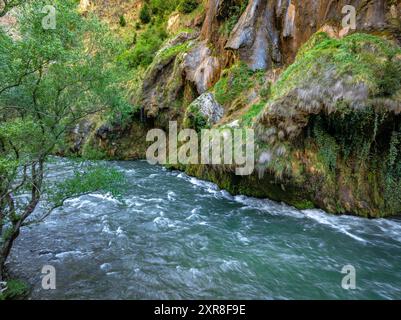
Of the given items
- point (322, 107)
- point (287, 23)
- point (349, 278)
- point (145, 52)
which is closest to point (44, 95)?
point (322, 107)

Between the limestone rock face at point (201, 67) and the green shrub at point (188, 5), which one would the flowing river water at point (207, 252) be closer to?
the limestone rock face at point (201, 67)

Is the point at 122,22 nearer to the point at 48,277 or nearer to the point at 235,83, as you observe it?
the point at 235,83

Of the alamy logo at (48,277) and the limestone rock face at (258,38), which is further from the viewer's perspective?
the limestone rock face at (258,38)

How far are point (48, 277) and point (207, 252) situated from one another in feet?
12.6

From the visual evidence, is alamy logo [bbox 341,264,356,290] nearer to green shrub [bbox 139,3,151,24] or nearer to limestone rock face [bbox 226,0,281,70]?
limestone rock face [bbox 226,0,281,70]

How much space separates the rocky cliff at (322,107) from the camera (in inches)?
352

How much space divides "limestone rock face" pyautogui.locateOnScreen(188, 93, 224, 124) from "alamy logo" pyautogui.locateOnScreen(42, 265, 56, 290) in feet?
36.4

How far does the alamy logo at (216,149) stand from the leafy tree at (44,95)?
5467 mm

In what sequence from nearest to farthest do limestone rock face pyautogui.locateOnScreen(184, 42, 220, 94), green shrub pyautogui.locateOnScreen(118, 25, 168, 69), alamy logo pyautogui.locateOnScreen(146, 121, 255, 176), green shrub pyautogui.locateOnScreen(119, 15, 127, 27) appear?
alamy logo pyautogui.locateOnScreen(146, 121, 255, 176) → limestone rock face pyautogui.locateOnScreen(184, 42, 220, 94) → green shrub pyautogui.locateOnScreen(118, 25, 168, 69) → green shrub pyautogui.locateOnScreen(119, 15, 127, 27)

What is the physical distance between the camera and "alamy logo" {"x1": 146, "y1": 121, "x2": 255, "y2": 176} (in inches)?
455

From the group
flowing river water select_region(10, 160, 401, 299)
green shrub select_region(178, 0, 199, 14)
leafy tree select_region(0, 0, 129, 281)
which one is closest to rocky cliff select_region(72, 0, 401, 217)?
flowing river water select_region(10, 160, 401, 299)

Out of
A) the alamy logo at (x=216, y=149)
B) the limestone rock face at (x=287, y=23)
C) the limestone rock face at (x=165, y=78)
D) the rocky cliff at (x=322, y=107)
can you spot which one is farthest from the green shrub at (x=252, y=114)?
the limestone rock face at (x=165, y=78)
